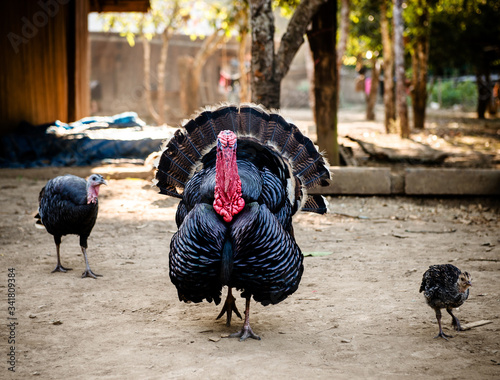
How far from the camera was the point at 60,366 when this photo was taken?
3535 millimetres

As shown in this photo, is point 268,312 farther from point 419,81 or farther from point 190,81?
point 190,81

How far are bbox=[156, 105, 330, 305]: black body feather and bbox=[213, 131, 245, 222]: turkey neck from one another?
64 millimetres

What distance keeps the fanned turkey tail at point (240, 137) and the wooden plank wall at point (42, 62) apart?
26.5ft

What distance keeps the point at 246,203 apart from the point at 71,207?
2.24 metres

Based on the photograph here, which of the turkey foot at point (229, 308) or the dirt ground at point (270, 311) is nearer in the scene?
the dirt ground at point (270, 311)

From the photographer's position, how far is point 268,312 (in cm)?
464

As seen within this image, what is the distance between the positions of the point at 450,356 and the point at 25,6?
11141mm

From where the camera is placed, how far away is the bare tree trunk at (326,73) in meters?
9.59

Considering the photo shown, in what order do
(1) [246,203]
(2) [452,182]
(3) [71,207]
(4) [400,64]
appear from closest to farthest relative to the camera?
(1) [246,203] → (3) [71,207] → (2) [452,182] → (4) [400,64]

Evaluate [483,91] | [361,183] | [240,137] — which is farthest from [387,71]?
[240,137]

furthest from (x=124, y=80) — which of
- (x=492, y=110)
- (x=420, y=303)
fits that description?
(x=420, y=303)

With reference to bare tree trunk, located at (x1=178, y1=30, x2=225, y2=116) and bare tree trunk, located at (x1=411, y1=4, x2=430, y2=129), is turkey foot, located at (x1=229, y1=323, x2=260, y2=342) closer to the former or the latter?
bare tree trunk, located at (x1=411, y1=4, x2=430, y2=129)

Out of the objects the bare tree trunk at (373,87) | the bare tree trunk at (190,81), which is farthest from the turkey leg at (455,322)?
the bare tree trunk at (373,87)

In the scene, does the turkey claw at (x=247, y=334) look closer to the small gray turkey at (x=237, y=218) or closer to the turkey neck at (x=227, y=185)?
the small gray turkey at (x=237, y=218)
